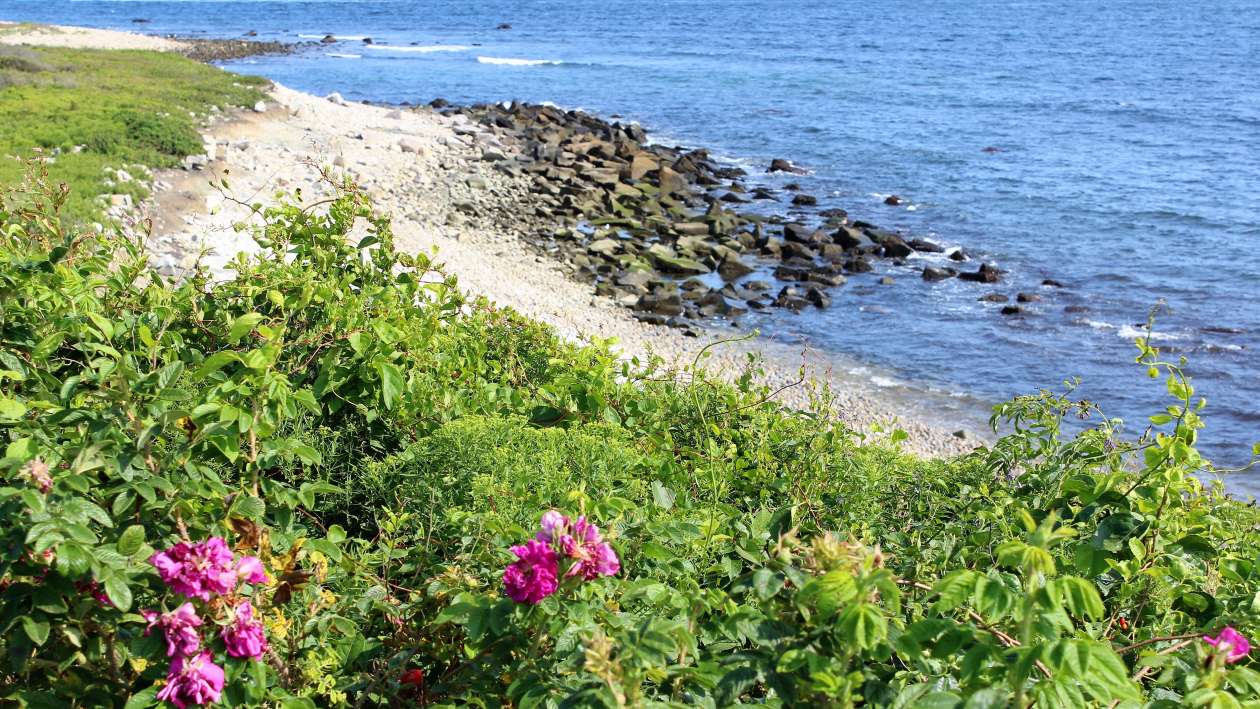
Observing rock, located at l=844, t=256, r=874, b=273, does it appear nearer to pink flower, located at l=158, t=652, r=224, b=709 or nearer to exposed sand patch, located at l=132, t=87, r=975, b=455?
exposed sand patch, located at l=132, t=87, r=975, b=455

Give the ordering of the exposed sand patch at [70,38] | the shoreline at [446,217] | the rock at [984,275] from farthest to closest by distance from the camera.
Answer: the exposed sand patch at [70,38], the rock at [984,275], the shoreline at [446,217]

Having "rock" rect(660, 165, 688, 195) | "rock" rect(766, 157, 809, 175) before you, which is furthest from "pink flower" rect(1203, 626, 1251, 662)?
"rock" rect(766, 157, 809, 175)

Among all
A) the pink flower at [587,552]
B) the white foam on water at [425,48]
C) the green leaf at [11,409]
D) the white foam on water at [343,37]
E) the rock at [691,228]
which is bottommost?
the rock at [691,228]

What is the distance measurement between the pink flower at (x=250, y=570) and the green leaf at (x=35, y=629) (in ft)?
1.72

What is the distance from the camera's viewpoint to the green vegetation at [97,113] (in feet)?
52.1

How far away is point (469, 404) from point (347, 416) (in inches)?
25.2

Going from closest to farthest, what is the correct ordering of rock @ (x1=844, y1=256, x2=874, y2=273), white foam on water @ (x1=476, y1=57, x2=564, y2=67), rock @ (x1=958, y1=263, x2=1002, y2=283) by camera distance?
rock @ (x1=958, y1=263, x2=1002, y2=283)
rock @ (x1=844, y1=256, x2=874, y2=273)
white foam on water @ (x1=476, y1=57, x2=564, y2=67)

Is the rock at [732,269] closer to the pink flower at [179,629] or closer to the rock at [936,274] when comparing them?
the rock at [936,274]

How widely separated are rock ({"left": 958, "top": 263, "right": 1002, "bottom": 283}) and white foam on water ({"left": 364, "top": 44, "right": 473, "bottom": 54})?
4819cm

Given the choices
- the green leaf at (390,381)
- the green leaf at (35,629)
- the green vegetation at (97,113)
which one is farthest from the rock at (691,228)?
the green leaf at (35,629)

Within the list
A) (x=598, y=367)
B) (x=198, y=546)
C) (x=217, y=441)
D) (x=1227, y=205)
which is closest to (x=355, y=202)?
(x=598, y=367)

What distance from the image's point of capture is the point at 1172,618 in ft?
11.2

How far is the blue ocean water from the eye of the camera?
17.3 meters

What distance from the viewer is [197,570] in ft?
7.59
